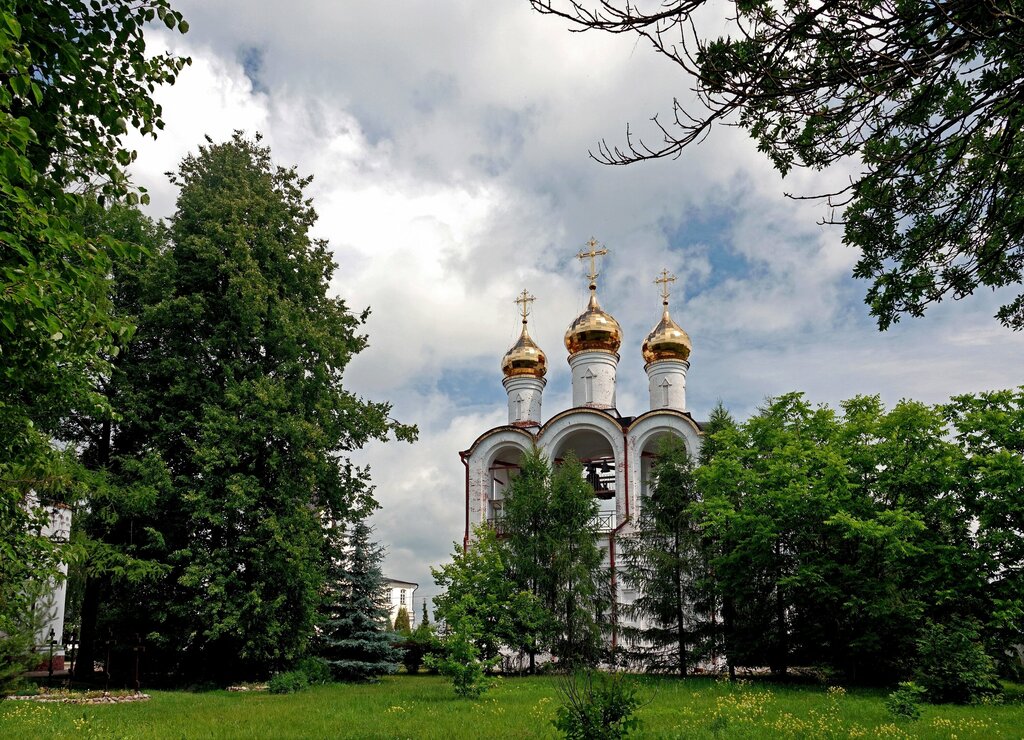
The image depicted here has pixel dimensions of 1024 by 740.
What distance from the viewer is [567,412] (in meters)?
28.4

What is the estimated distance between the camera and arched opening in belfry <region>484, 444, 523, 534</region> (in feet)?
94.0

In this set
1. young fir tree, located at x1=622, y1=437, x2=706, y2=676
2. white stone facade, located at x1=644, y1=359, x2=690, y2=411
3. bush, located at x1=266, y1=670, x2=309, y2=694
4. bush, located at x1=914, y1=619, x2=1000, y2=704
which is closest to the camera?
bush, located at x1=914, y1=619, x2=1000, y2=704

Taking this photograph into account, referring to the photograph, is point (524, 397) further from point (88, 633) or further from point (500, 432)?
point (88, 633)

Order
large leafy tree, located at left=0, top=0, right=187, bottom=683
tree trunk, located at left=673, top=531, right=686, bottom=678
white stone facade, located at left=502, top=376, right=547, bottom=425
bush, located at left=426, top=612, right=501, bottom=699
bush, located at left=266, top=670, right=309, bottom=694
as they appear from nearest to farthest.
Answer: large leafy tree, located at left=0, top=0, right=187, bottom=683 < bush, located at left=426, top=612, right=501, bottom=699 < bush, located at left=266, top=670, right=309, bottom=694 < tree trunk, located at left=673, top=531, right=686, bottom=678 < white stone facade, located at left=502, top=376, right=547, bottom=425

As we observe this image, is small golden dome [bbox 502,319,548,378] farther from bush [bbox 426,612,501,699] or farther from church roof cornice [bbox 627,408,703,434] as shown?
bush [bbox 426,612,501,699]

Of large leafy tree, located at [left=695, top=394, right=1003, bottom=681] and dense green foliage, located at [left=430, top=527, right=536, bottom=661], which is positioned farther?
dense green foliage, located at [left=430, top=527, right=536, bottom=661]

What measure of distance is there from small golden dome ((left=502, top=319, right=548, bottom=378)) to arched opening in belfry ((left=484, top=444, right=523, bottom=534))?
3.21m

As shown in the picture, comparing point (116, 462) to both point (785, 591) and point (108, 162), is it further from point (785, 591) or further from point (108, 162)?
point (785, 591)

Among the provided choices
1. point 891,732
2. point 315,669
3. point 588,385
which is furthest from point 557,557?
point 891,732

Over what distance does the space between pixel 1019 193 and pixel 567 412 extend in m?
22.5

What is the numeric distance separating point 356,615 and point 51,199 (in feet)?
56.3

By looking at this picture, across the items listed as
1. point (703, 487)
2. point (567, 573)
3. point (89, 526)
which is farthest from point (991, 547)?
point (89, 526)

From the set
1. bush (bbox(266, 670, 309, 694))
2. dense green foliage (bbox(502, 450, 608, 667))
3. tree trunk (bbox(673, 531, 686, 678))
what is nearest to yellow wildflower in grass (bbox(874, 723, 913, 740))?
tree trunk (bbox(673, 531, 686, 678))

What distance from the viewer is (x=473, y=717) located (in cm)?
1192
